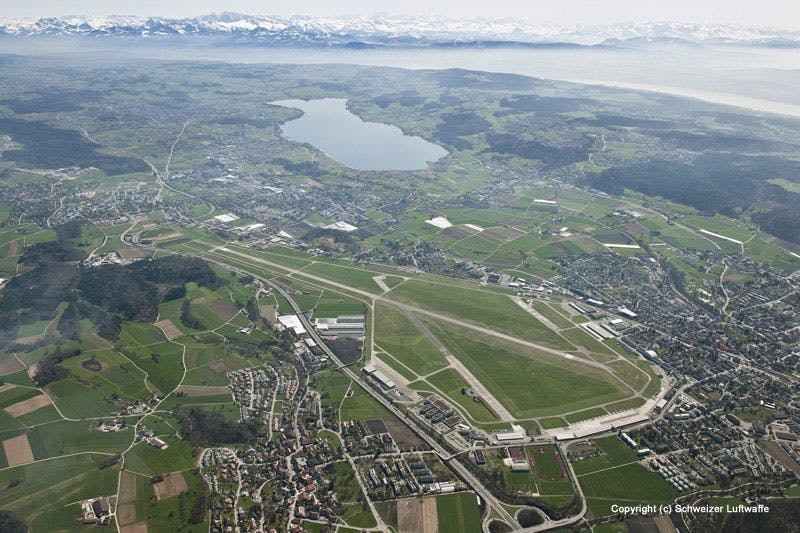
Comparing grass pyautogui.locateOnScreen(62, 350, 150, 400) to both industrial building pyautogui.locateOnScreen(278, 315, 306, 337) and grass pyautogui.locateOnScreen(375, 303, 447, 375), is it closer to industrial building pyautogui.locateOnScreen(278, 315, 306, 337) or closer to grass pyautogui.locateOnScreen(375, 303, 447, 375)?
industrial building pyautogui.locateOnScreen(278, 315, 306, 337)

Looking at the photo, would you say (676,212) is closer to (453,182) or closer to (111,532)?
(453,182)

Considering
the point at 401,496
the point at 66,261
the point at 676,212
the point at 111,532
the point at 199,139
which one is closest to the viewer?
the point at 111,532

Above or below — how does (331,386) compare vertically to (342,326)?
below

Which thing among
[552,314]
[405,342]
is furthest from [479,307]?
[405,342]

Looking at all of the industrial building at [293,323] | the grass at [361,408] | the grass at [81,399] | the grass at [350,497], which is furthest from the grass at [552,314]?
the grass at [81,399]

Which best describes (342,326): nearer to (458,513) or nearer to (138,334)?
(138,334)

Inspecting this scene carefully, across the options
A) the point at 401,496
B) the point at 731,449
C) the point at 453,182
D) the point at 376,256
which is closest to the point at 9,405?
the point at 401,496
